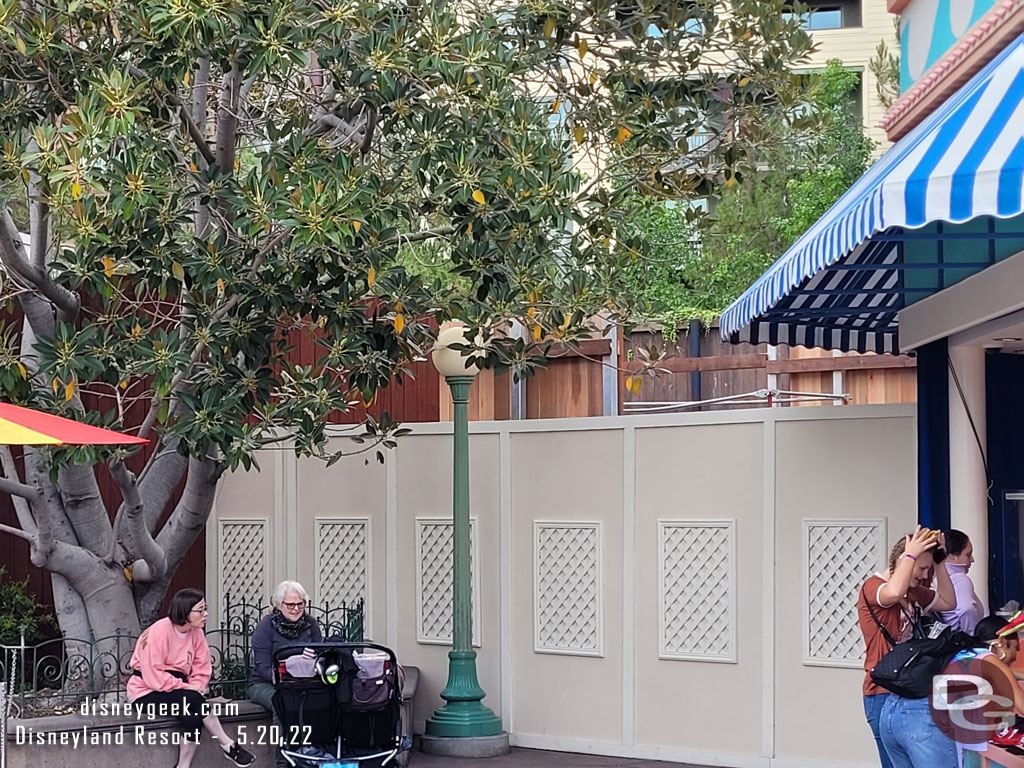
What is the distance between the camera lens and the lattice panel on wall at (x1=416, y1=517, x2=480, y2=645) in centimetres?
1128

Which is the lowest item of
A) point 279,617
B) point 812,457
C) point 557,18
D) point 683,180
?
point 279,617

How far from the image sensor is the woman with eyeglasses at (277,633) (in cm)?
963

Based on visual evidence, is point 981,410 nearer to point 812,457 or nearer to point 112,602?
point 812,457

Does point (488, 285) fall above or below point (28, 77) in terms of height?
below

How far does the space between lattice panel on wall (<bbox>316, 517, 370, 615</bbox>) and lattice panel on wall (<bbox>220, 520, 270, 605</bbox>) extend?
549 millimetres

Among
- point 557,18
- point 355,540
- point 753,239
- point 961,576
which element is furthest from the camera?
point 753,239

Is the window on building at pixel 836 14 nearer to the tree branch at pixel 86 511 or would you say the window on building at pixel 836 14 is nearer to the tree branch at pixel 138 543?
the tree branch at pixel 138 543

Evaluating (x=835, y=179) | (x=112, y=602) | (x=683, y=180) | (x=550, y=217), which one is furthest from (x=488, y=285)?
(x=835, y=179)

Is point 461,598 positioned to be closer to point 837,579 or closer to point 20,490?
point 837,579

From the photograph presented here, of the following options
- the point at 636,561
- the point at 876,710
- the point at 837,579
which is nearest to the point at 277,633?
the point at 636,561

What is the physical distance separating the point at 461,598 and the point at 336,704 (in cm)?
236

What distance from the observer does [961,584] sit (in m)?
7.84

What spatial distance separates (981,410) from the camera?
8289 mm

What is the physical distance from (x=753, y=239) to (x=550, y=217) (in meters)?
10.4
